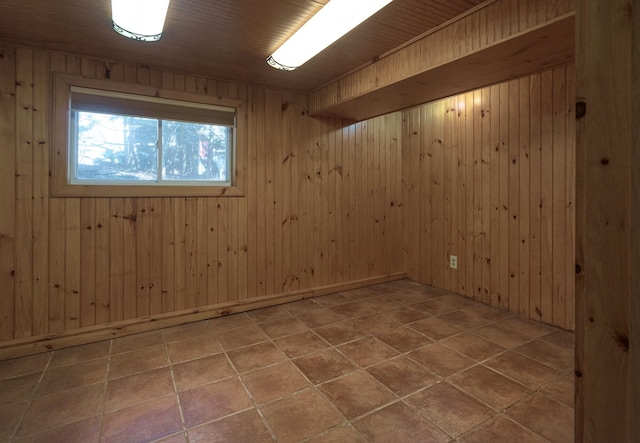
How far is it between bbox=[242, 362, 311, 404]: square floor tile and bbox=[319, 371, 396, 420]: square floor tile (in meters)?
0.15

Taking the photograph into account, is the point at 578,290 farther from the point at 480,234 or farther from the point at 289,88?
the point at 289,88

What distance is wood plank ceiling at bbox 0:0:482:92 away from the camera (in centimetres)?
172

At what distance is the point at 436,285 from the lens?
3631 mm

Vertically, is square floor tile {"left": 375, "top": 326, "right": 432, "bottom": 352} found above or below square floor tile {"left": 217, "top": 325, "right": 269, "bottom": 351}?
above

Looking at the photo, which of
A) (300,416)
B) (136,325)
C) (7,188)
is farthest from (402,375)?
(7,188)

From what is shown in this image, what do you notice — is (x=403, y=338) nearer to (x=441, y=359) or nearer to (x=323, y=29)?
(x=441, y=359)

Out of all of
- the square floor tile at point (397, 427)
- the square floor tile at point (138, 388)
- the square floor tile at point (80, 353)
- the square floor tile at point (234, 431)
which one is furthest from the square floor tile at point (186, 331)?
the square floor tile at point (397, 427)

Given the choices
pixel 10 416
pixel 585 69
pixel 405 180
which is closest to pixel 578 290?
pixel 585 69

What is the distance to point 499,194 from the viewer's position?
9.71 feet

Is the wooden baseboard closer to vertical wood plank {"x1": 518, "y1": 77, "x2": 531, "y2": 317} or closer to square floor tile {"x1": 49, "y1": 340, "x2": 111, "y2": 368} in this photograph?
square floor tile {"x1": 49, "y1": 340, "x2": 111, "y2": 368}

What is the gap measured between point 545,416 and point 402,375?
2.27ft

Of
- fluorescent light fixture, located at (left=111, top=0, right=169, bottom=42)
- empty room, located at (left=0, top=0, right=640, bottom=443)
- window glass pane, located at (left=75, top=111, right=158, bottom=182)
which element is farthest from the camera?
window glass pane, located at (left=75, top=111, right=158, bottom=182)

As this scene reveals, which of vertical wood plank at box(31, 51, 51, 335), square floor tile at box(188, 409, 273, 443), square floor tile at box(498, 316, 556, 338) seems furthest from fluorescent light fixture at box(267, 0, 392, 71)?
square floor tile at box(498, 316, 556, 338)

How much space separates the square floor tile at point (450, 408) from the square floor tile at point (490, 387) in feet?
0.19
